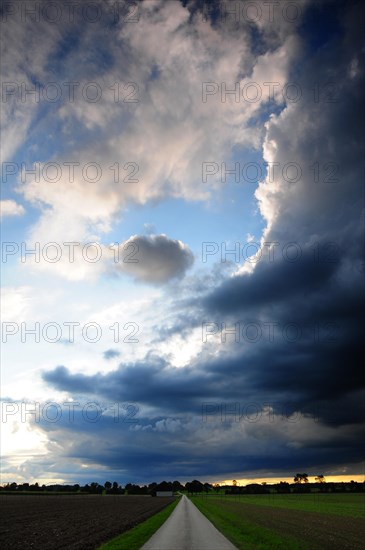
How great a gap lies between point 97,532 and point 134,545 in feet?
34.7

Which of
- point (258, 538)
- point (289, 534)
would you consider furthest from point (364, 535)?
point (258, 538)

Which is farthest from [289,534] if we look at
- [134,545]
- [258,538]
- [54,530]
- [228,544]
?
[54,530]

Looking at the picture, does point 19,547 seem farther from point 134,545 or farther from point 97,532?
point 97,532

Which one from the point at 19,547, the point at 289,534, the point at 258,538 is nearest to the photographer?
the point at 19,547

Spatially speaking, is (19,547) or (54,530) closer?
(19,547)

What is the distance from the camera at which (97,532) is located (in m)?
36.0

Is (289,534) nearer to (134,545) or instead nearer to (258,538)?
(258,538)

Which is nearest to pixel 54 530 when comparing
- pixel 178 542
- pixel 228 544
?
pixel 178 542

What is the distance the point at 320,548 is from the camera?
27.8 metres

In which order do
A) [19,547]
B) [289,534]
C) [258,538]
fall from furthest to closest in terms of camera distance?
[289,534], [258,538], [19,547]

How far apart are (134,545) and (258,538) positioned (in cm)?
963

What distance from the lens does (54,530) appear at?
37.0 metres

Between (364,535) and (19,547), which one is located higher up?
(19,547)

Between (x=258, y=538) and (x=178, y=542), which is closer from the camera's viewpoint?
(x=178, y=542)
